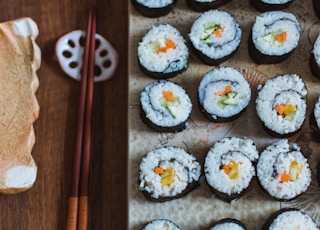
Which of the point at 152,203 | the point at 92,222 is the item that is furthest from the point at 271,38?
the point at 92,222

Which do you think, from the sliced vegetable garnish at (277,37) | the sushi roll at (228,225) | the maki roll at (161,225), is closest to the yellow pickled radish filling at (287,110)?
the sliced vegetable garnish at (277,37)

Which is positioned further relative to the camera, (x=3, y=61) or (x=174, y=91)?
(x=3, y=61)

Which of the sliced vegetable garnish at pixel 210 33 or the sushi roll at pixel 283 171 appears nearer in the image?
the sushi roll at pixel 283 171

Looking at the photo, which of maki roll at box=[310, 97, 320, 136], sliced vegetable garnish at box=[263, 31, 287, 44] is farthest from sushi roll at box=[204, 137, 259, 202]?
sliced vegetable garnish at box=[263, 31, 287, 44]

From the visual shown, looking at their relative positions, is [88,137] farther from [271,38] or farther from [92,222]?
[271,38]

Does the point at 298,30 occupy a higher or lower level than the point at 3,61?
higher

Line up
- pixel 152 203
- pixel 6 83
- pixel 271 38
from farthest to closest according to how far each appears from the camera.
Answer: pixel 6 83 → pixel 271 38 → pixel 152 203

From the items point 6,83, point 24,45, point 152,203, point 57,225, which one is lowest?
point 57,225

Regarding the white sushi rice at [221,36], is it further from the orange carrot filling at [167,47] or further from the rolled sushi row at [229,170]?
the rolled sushi row at [229,170]

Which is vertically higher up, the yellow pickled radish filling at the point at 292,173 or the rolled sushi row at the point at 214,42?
the rolled sushi row at the point at 214,42
